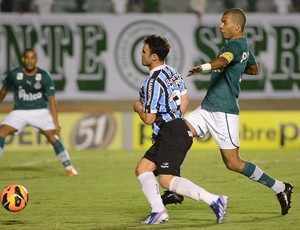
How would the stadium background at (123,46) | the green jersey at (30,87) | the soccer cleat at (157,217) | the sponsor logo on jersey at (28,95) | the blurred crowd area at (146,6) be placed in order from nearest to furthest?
the soccer cleat at (157,217)
the green jersey at (30,87)
the sponsor logo on jersey at (28,95)
the stadium background at (123,46)
the blurred crowd area at (146,6)

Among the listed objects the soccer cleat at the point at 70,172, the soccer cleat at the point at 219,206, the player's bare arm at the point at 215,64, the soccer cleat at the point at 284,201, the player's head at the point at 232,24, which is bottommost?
the soccer cleat at the point at 70,172

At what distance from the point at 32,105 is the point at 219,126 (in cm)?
492

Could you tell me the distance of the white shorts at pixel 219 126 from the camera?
28.9 ft

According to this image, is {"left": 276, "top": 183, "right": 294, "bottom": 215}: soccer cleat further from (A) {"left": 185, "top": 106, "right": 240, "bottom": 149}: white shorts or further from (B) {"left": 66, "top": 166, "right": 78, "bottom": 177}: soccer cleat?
(B) {"left": 66, "top": 166, "right": 78, "bottom": 177}: soccer cleat

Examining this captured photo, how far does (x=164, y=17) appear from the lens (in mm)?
19641

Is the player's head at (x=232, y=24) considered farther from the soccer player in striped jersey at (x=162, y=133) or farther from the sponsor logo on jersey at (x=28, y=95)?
the sponsor logo on jersey at (x=28, y=95)

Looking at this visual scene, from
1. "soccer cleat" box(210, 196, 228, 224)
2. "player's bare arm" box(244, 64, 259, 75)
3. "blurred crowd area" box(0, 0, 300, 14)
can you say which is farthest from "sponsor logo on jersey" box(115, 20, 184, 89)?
"soccer cleat" box(210, 196, 228, 224)

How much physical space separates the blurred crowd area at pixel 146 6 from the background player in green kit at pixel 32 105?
6.61 m

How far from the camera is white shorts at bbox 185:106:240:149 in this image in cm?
881

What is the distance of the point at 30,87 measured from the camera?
1309 cm

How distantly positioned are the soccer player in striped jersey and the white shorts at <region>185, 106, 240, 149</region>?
57 cm

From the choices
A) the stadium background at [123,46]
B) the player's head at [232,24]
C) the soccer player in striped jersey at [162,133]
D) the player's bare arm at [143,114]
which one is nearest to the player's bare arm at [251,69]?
the player's head at [232,24]

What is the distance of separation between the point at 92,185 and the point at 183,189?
12.8 ft

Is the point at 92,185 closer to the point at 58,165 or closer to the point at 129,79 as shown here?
the point at 58,165
